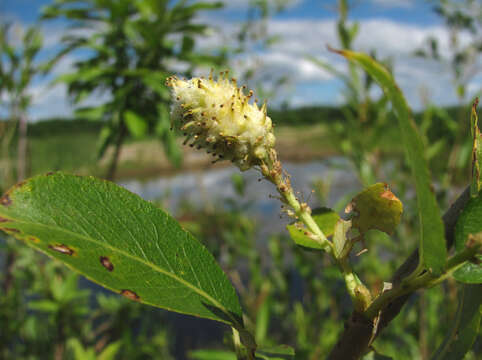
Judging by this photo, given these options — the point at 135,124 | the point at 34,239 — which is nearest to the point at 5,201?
the point at 34,239

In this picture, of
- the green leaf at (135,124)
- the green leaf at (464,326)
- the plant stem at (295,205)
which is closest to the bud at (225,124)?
the plant stem at (295,205)

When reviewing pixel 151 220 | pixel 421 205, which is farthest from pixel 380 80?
pixel 151 220

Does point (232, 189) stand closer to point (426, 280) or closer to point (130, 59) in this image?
point (130, 59)

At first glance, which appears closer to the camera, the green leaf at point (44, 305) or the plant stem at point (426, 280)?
the plant stem at point (426, 280)

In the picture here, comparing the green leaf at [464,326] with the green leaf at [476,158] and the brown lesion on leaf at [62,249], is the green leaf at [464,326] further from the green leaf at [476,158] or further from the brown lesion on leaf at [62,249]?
the brown lesion on leaf at [62,249]

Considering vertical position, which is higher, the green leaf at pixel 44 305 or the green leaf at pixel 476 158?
the green leaf at pixel 476 158

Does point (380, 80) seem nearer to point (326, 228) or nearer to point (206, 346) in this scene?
point (326, 228)
